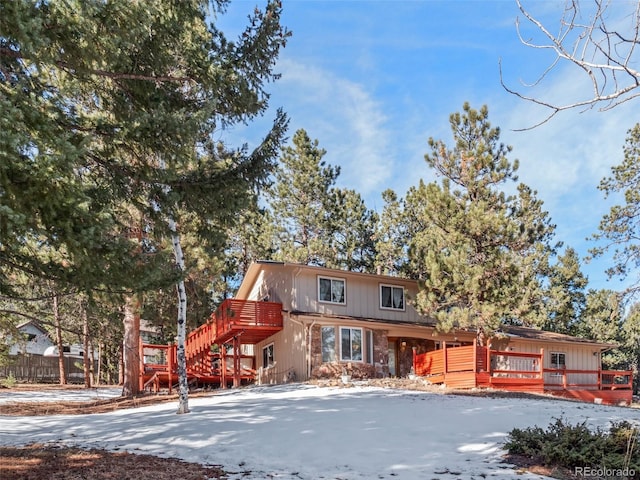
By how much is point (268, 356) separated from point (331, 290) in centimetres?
450

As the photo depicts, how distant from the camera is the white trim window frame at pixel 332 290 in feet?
74.6

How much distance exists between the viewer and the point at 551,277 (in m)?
30.3

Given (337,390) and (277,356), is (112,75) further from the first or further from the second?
(277,356)

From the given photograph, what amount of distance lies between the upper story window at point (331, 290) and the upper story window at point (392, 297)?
6.71 ft

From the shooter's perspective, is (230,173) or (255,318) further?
(255,318)

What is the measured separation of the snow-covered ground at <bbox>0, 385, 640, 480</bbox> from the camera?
7523 mm

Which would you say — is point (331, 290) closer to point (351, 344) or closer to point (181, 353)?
point (351, 344)

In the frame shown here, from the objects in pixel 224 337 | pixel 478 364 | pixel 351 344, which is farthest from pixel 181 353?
pixel 478 364

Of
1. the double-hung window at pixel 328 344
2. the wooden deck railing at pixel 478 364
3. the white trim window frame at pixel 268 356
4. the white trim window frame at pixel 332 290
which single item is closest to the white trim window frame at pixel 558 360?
the wooden deck railing at pixel 478 364

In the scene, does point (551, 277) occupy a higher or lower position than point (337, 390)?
higher

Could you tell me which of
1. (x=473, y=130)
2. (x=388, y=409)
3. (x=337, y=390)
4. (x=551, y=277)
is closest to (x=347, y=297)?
(x=337, y=390)

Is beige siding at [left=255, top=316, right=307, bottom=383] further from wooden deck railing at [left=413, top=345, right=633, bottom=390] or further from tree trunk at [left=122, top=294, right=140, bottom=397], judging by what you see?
tree trunk at [left=122, top=294, right=140, bottom=397]

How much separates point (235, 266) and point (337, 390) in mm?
18042

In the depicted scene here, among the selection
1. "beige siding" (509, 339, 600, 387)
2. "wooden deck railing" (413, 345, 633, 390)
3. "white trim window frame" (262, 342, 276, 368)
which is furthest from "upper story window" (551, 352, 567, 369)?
"white trim window frame" (262, 342, 276, 368)
